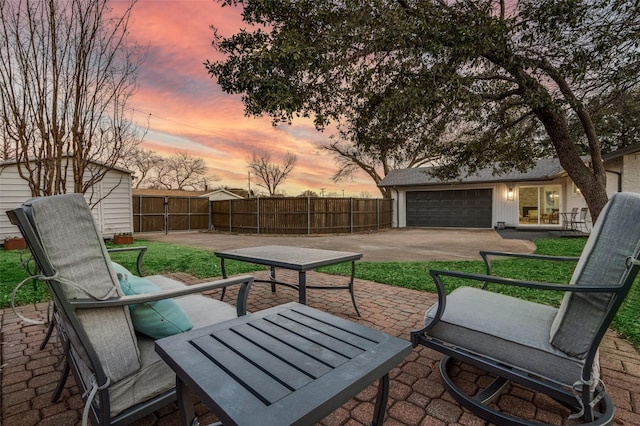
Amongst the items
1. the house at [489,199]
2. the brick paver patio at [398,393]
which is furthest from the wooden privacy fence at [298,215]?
the brick paver patio at [398,393]

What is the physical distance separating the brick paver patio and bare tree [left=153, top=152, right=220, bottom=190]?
105 ft

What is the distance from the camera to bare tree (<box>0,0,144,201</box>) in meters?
3.19

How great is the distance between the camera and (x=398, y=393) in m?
1.91

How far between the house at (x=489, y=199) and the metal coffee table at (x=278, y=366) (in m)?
14.6

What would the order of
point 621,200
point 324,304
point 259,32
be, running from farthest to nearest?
point 259,32
point 324,304
point 621,200

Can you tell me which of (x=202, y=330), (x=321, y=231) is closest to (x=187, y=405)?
(x=202, y=330)

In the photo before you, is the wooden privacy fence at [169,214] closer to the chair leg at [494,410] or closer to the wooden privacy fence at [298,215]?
the wooden privacy fence at [298,215]

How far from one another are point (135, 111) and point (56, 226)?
3.78m

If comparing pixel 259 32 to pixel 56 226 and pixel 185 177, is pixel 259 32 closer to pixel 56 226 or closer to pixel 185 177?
pixel 56 226

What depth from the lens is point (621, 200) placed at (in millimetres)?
1437

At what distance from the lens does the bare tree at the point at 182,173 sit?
31.8 meters

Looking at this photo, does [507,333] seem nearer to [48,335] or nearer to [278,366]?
[278,366]

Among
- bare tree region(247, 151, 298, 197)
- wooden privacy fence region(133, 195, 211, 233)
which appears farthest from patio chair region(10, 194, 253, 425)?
bare tree region(247, 151, 298, 197)

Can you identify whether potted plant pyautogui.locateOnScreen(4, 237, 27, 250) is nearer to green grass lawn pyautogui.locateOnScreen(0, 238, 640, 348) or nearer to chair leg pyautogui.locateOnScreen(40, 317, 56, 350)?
green grass lawn pyautogui.locateOnScreen(0, 238, 640, 348)
